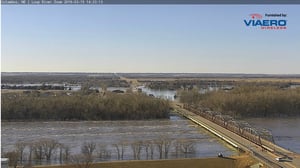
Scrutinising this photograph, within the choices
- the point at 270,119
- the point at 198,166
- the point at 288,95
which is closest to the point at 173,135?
the point at 198,166

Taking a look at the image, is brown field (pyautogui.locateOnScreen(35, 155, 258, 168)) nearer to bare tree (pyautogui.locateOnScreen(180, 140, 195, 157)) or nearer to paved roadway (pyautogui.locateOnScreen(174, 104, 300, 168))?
paved roadway (pyautogui.locateOnScreen(174, 104, 300, 168))

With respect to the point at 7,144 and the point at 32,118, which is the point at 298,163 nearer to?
the point at 7,144

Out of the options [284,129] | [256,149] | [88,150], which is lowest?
[284,129]

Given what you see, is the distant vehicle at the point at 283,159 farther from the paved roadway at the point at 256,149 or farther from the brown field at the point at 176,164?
the brown field at the point at 176,164

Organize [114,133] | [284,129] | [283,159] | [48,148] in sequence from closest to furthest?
[283,159] → [48,148] → [114,133] → [284,129]

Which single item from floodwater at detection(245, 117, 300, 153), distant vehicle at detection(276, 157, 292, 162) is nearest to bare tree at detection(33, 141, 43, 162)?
distant vehicle at detection(276, 157, 292, 162)

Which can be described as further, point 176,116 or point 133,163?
point 176,116

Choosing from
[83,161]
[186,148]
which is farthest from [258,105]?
[83,161]

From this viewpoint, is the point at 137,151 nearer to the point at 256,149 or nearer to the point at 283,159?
the point at 256,149
